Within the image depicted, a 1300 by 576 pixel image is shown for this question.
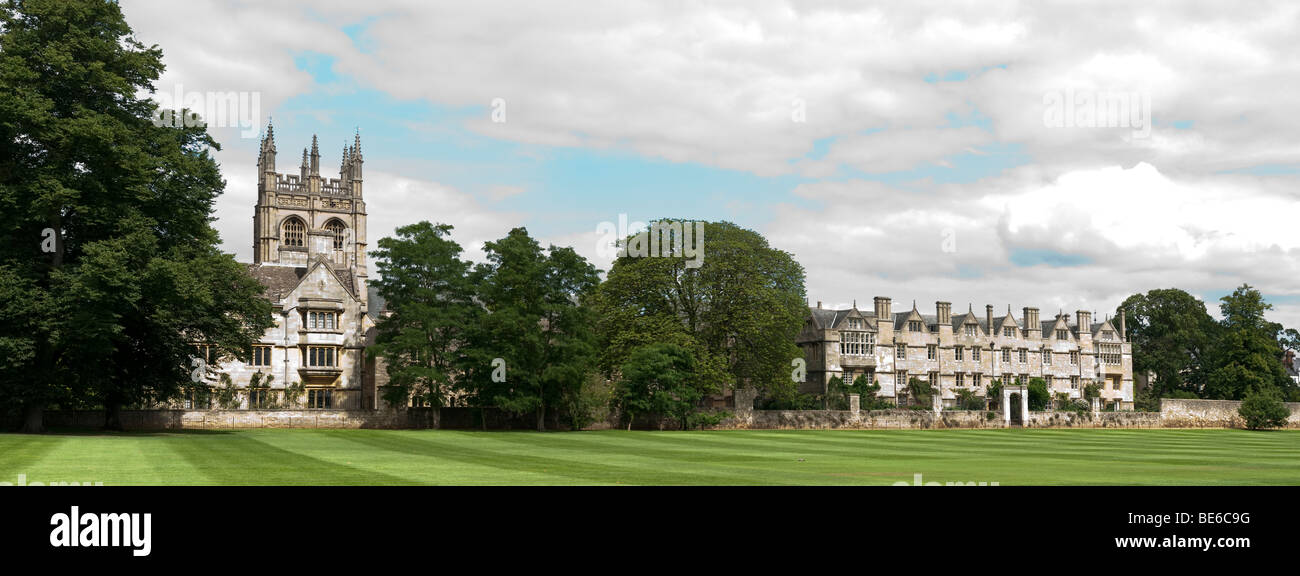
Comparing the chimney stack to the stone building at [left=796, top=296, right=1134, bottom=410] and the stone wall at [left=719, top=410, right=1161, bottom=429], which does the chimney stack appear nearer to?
the stone building at [left=796, top=296, right=1134, bottom=410]

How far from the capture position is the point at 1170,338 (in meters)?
108

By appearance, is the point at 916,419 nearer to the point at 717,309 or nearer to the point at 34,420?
the point at 717,309

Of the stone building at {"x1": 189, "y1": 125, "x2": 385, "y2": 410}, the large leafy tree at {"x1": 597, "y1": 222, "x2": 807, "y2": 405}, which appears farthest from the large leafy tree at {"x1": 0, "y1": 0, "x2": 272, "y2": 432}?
the large leafy tree at {"x1": 597, "y1": 222, "x2": 807, "y2": 405}

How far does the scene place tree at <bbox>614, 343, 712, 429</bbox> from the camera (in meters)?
54.3

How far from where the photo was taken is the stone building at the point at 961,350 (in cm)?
8825

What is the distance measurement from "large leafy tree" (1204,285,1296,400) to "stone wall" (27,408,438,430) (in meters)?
70.8

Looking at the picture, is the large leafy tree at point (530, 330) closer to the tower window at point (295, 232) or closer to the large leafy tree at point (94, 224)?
the large leafy tree at point (94, 224)

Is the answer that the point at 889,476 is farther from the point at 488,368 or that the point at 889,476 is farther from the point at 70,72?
the point at 488,368

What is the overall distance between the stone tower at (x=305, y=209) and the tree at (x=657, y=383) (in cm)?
6667

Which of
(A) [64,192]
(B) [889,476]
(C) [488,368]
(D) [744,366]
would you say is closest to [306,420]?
(C) [488,368]

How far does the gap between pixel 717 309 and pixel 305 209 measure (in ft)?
232

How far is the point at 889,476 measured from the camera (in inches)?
773

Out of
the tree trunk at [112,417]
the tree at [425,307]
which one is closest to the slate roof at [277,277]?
the tree at [425,307]
